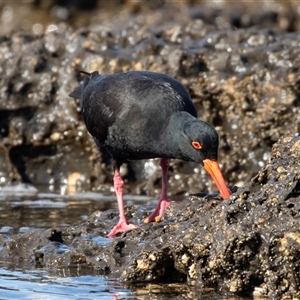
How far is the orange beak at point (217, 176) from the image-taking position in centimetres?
539

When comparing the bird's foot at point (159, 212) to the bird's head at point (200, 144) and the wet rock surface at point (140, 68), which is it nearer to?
the wet rock surface at point (140, 68)

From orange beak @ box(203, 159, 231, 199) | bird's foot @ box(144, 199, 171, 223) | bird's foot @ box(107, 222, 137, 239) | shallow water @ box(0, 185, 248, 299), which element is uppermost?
orange beak @ box(203, 159, 231, 199)

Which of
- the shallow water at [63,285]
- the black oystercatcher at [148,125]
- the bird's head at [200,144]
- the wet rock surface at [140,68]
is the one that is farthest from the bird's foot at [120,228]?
the bird's head at [200,144]

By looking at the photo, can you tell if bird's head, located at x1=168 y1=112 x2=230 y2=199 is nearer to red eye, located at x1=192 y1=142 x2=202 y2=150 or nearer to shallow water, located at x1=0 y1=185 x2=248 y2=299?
red eye, located at x1=192 y1=142 x2=202 y2=150

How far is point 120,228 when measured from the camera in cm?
590

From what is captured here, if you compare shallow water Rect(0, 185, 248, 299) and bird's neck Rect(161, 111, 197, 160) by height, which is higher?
bird's neck Rect(161, 111, 197, 160)

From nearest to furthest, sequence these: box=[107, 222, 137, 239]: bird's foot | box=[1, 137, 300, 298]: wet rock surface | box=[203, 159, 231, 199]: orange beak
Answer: box=[1, 137, 300, 298]: wet rock surface → box=[203, 159, 231, 199]: orange beak → box=[107, 222, 137, 239]: bird's foot

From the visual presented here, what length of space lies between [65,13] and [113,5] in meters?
1.00

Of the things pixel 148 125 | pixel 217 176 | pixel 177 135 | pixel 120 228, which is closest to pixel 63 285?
pixel 120 228

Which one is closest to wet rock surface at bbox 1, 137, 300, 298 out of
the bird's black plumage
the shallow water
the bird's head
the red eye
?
the shallow water

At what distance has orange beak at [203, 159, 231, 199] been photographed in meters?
5.39

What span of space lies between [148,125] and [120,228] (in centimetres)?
79

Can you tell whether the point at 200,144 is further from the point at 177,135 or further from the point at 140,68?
the point at 140,68

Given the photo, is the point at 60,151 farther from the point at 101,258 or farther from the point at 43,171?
the point at 101,258
